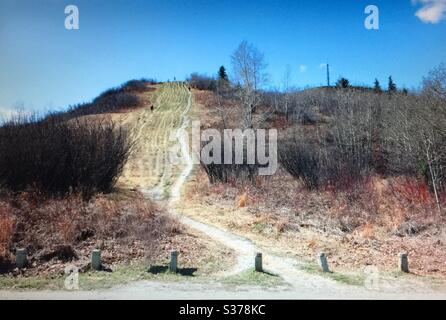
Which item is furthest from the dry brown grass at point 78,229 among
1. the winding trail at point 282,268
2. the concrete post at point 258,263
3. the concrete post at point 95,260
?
the concrete post at point 258,263

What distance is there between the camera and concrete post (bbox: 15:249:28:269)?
33.0 feet

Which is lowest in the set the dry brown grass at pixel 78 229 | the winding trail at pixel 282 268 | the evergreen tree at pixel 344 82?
the winding trail at pixel 282 268

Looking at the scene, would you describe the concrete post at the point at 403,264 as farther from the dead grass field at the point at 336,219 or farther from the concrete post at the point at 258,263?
the concrete post at the point at 258,263

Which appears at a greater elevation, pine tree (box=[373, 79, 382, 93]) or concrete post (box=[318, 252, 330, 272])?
pine tree (box=[373, 79, 382, 93])

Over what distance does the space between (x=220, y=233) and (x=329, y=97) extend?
42736 mm

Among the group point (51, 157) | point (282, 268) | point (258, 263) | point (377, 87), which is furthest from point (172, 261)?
point (377, 87)

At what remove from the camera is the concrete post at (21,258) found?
10.1 metres

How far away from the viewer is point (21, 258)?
10109mm

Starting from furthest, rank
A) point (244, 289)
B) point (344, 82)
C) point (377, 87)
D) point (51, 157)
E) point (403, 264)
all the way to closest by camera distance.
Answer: point (377, 87)
point (344, 82)
point (51, 157)
point (403, 264)
point (244, 289)

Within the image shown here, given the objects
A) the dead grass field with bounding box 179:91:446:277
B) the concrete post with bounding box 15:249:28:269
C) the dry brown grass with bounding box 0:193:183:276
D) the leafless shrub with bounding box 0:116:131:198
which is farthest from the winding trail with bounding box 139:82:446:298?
the concrete post with bounding box 15:249:28:269

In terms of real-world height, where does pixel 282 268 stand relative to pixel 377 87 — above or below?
below

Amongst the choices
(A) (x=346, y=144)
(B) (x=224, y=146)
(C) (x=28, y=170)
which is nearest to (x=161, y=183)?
(B) (x=224, y=146)

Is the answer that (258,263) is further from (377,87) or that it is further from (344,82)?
(377,87)

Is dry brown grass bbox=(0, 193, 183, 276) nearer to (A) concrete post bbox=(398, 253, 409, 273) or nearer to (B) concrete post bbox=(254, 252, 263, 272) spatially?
(B) concrete post bbox=(254, 252, 263, 272)
